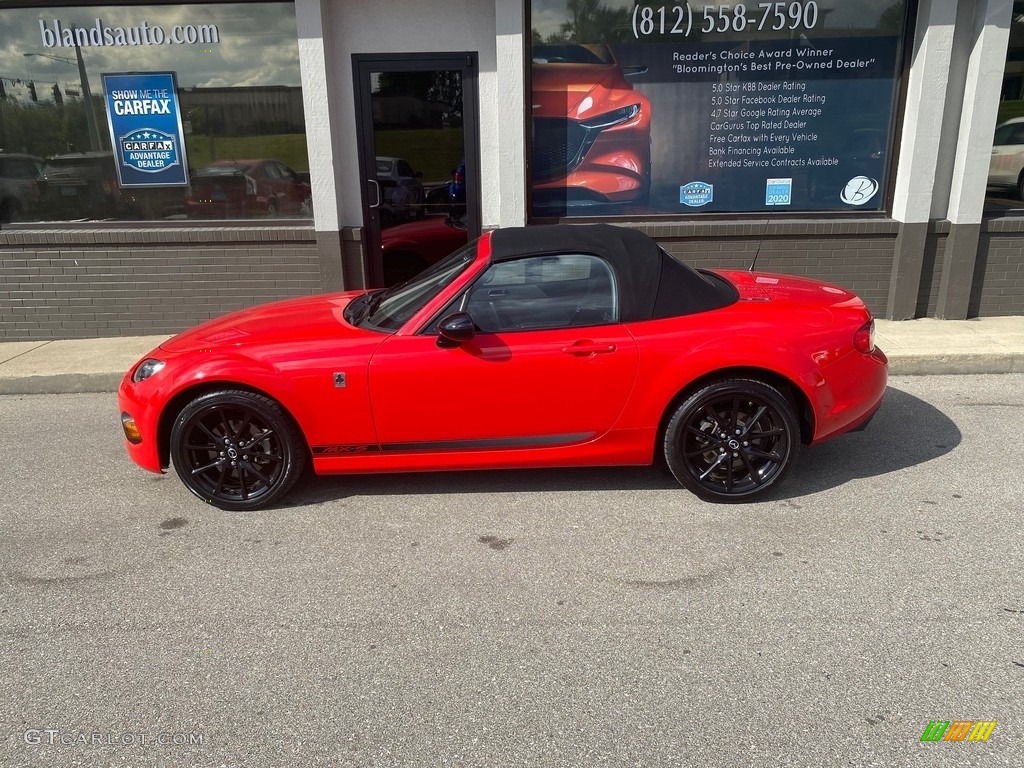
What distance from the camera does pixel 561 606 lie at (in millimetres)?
3406

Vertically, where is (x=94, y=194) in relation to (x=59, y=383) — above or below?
above

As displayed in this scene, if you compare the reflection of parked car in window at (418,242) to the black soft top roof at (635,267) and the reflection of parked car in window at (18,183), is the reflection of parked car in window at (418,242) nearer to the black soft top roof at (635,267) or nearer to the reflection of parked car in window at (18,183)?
the reflection of parked car in window at (18,183)

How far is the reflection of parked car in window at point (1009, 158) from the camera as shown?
7.94 m

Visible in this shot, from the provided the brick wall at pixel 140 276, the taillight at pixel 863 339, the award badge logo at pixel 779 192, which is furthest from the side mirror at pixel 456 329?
the award badge logo at pixel 779 192

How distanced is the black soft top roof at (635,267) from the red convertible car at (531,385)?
0.01 metres

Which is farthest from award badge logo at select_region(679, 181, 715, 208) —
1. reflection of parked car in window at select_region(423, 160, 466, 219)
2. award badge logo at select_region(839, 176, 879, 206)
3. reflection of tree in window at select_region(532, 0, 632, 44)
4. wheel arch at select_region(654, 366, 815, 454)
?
wheel arch at select_region(654, 366, 815, 454)

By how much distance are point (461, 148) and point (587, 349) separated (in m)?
4.69

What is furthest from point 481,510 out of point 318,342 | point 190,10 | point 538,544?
point 190,10

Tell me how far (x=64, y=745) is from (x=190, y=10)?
7.47 metres

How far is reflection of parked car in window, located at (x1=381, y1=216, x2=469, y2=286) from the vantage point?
842 cm

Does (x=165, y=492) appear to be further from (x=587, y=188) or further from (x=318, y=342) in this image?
(x=587, y=188)

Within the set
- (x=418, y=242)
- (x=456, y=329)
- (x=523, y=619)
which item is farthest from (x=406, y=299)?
(x=418, y=242)

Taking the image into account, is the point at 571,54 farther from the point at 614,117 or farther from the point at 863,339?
the point at 863,339

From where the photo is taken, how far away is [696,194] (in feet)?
27.1
